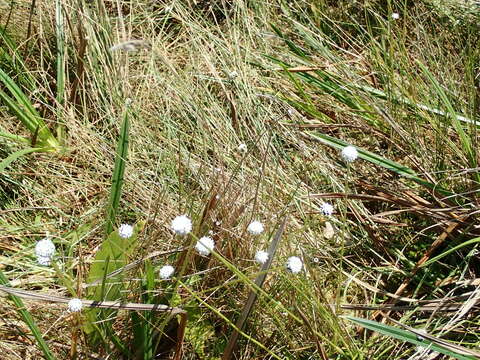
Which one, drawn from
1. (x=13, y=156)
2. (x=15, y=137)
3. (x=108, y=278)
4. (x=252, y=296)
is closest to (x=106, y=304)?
(x=108, y=278)

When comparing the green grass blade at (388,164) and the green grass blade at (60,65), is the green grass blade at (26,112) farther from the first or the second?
the green grass blade at (388,164)

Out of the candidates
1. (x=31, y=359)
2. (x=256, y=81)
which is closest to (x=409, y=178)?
(x=256, y=81)

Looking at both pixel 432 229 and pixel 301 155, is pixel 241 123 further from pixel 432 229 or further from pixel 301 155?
pixel 432 229

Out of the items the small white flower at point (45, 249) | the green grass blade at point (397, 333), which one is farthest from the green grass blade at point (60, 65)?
the green grass blade at point (397, 333)

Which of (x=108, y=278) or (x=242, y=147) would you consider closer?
(x=108, y=278)

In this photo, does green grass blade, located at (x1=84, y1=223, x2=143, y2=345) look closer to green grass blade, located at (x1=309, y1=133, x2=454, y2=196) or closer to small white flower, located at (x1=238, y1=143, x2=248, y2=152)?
small white flower, located at (x1=238, y1=143, x2=248, y2=152)

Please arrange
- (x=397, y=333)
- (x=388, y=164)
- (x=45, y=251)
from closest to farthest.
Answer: (x=45, y=251) < (x=397, y=333) < (x=388, y=164)

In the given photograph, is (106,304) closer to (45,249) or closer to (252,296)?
(45,249)

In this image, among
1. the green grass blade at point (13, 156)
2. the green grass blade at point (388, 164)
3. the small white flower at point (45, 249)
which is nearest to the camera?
the small white flower at point (45, 249)
